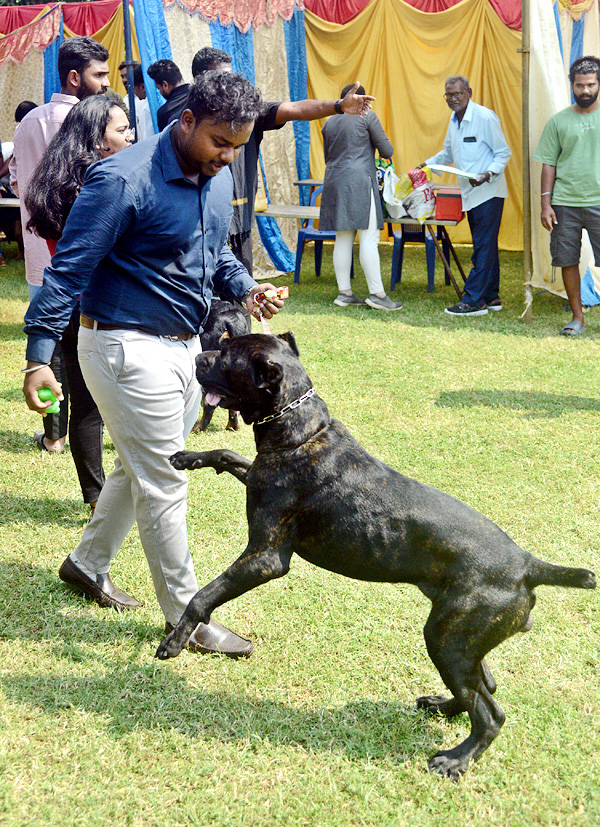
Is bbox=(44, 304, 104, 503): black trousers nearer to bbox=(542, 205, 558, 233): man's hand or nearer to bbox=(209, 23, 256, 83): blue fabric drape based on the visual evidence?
bbox=(542, 205, 558, 233): man's hand

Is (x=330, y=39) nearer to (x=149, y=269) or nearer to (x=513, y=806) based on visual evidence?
(x=149, y=269)

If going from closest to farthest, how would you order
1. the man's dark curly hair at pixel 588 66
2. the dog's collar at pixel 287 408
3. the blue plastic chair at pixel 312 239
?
the dog's collar at pixel 287 408 < the man's dark curly hair at pixel 588 66 < the blue plastic chair at pixel 312 239

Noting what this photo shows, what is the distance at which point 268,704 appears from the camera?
9.68 ft

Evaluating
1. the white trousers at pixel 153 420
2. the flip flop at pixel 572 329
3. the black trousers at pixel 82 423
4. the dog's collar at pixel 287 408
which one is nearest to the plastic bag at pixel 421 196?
the flip flop at pixel 572 329

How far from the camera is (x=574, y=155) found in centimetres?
812

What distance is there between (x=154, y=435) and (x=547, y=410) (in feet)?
13.7

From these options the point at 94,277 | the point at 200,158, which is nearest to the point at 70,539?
the point at 94,277

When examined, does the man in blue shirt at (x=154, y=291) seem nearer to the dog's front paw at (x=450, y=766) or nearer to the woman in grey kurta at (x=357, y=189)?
the dog's front paw at (x=450, y=766)

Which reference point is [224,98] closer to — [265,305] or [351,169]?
[265,305]

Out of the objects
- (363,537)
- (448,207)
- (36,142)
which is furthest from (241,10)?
(363,537)

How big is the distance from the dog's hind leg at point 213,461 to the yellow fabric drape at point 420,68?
10572 millimetres

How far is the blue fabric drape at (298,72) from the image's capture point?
12273 mm

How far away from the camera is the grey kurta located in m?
9.18

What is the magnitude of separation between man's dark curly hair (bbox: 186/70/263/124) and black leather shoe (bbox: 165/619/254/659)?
2.00m
